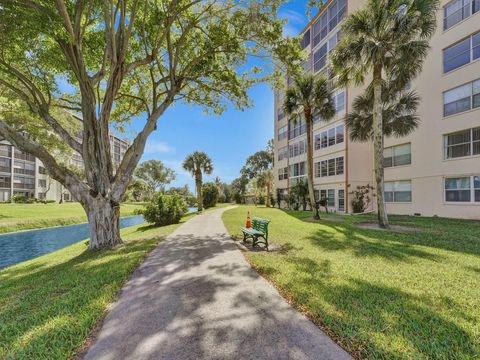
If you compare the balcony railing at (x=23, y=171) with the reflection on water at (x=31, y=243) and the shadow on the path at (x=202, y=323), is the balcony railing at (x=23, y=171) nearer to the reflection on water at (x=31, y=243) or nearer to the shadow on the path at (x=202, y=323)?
the reflection on water at (x=31, y=243)

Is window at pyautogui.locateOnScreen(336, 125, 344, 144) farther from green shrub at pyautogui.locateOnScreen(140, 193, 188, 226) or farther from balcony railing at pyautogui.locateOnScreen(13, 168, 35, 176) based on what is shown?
balcony railing at pyautogui.locateOnScreen(13, 168, 35, 176)

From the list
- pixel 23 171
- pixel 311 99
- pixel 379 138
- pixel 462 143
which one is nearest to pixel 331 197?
pixel 462 143

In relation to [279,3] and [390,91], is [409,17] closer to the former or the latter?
[390,91]

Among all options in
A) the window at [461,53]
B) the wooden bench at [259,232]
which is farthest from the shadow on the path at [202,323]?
the window at [461,53]

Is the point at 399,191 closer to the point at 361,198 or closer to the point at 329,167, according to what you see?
the point at 361,198

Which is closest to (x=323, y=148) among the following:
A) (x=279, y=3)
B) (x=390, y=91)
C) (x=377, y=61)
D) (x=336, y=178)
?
(x=336, y=178)

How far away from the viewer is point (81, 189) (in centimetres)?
875

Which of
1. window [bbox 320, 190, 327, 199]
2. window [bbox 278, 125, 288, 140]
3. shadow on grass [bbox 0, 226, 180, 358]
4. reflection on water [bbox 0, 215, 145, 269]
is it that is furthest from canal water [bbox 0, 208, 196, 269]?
window [bbox 278, 125, 288, 140]

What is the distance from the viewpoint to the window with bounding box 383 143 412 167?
64.2 feet

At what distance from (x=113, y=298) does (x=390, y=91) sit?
17358 millimetres

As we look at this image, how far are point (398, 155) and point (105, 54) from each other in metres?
22.0

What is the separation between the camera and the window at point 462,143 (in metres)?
15.1

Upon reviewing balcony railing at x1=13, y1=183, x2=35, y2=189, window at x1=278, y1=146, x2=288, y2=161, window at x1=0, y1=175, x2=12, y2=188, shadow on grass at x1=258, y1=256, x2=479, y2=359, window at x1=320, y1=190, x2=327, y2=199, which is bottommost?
shadow on grass at x1=258, y1=256, x2=479, y2=359

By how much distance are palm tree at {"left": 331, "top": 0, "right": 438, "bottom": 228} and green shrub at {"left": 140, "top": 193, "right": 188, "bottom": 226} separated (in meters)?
13.0
